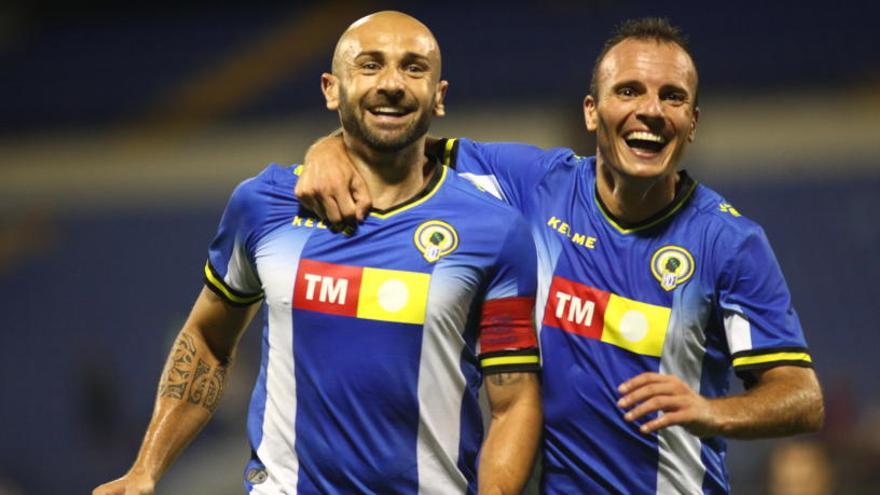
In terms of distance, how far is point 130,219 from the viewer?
11.5 metres

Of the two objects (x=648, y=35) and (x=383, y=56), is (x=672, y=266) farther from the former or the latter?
(x=383, y=56)

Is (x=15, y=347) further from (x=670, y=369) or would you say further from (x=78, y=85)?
(x=670, y=369)

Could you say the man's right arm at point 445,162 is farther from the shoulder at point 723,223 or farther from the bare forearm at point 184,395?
the bare forearm at point 184,395

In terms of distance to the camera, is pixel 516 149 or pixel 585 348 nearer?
pixel 585 348

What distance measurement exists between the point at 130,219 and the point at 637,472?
28.8 feet

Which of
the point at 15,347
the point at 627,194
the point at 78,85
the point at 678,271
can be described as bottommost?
the point at 15,347

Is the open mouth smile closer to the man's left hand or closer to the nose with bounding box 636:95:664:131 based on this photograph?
the nose with bounding box 636:95:664:131

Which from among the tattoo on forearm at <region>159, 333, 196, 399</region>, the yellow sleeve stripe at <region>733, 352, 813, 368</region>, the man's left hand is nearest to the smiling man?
the yellow sleeve stripe at <region>733, 352, 813, 368</region>

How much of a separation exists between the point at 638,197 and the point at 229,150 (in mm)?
8116

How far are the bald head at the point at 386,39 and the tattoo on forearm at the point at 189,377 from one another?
0.92 m

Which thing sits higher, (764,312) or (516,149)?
(516,149)

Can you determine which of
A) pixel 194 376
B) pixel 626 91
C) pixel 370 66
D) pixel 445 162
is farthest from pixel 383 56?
pixel 194 376

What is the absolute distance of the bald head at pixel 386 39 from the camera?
3.31m

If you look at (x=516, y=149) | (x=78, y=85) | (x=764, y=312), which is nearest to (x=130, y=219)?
(x=78, y=85)
